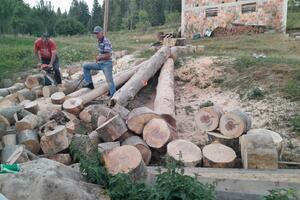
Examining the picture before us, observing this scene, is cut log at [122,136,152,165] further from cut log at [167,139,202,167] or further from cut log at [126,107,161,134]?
cut log at [167,139,202,167]

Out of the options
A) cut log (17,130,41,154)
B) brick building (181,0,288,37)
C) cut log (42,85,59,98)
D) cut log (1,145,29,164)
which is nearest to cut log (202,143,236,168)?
cut log (1,145,29,164)

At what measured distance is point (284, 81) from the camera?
8484 millimetres

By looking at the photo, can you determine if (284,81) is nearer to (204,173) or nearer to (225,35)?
(204,173)

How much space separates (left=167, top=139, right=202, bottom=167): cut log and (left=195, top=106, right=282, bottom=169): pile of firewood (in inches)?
4.2

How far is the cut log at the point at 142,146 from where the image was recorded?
5508 mm

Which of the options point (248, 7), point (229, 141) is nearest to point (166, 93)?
point (229, 141)

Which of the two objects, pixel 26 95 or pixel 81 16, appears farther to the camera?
pixel 81 16

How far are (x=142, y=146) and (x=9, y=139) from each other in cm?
200

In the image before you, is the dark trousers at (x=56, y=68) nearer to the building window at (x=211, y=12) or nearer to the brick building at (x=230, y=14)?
the brick building at (x=230, y=14)

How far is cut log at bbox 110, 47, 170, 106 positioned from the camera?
756 cm

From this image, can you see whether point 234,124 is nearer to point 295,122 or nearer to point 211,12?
point 295,122

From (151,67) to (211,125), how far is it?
13.8ft

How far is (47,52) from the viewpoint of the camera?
10.1m

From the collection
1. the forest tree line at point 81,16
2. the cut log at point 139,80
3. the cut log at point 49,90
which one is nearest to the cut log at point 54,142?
the cut log at point 139,80
